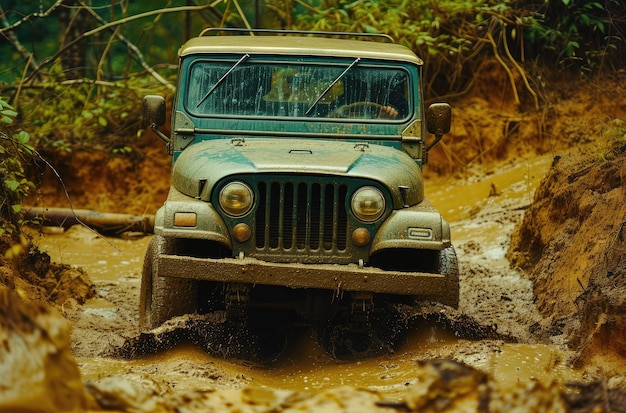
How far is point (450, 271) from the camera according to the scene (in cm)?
593

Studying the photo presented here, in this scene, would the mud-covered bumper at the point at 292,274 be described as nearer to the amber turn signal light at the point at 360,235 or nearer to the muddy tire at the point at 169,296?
the amber turn signal light at the point at 360,235

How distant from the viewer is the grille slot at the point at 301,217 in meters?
5.52

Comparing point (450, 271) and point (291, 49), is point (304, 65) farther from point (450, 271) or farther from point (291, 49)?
point (450, 271)

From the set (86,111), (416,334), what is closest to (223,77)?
(416,334)

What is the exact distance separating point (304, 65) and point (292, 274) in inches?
68.2

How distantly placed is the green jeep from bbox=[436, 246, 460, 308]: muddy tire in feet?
0.03

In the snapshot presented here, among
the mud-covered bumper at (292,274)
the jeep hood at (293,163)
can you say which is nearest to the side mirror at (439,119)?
the jeep hood at (293,163)

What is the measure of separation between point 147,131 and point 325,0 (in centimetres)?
260

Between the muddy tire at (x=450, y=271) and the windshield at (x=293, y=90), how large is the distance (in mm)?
1055

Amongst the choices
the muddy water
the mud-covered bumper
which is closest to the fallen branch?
the muddy water

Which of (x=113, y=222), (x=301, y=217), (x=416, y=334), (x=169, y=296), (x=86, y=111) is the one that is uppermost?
(x=301, y=217)

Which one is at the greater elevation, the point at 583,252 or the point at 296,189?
the point at 296,189

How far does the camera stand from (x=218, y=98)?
6508mm

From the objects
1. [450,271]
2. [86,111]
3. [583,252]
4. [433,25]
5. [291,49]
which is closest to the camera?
[450,271]
